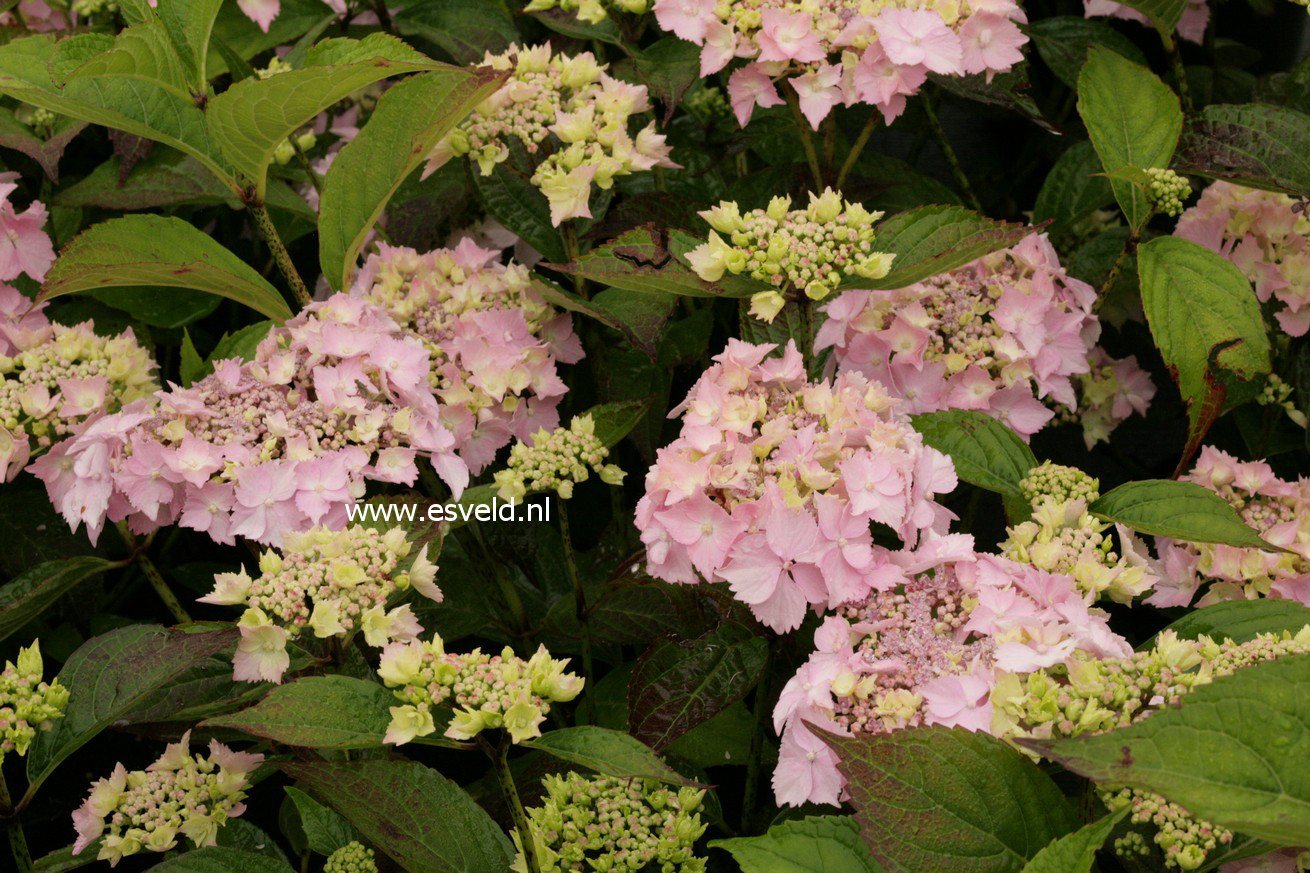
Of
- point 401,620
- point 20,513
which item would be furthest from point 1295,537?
point 20,513

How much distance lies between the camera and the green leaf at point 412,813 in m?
0.84

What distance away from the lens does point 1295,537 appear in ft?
3.56

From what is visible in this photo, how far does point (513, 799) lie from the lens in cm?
84

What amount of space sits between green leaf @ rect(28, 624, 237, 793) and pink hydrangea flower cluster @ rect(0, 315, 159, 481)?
22 cm

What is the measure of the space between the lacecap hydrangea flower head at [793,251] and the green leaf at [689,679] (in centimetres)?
24

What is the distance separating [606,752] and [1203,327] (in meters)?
0.64

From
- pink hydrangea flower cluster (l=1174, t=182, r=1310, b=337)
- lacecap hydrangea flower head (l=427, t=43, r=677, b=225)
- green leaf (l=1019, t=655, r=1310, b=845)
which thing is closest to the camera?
green leaf (l=1019, t=655, r=1310, b=845)

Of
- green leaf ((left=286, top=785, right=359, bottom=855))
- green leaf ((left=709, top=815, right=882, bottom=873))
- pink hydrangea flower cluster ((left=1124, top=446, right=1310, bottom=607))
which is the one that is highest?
green leaf ((left=709, top=815, right=882, bottom=873))

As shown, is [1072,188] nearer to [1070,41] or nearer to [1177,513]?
[1070,41]

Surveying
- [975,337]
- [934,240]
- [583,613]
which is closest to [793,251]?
[934,240]

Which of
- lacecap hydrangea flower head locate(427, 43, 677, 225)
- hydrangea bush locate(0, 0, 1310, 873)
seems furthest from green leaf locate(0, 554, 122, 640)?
lacecap hydrangea flower head locate(427, 43, 677, 225)

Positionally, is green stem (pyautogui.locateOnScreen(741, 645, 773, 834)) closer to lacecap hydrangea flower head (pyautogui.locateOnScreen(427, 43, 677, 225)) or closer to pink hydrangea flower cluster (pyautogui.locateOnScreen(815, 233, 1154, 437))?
pink hydrangea flower cluster (pyautogui.locateOnScreen(815, 233, 1154, 437))

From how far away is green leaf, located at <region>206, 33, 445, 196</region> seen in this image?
103 centimetres

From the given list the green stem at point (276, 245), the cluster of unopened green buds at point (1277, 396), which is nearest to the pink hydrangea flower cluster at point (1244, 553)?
the cluster of unopened green buds at point (1277, 396)
